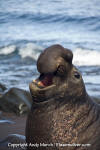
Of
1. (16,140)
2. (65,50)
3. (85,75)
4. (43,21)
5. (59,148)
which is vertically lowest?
(43,21)

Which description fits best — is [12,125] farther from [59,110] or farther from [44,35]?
[44,35]

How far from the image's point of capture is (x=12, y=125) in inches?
251

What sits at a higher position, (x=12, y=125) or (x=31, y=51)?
(x=12, y=125)

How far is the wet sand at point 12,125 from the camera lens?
5.92 metres

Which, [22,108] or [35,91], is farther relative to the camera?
[22,108]

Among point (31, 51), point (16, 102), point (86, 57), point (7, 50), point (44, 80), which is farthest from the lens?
point (7, 50)

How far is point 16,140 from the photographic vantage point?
507 centimetres

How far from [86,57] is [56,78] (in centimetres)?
1242

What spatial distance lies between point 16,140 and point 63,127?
149cm

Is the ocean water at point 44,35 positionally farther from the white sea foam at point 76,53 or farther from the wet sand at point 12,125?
the wet sand at point 12,125

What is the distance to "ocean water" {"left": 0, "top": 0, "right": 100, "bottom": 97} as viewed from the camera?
39.4 ft

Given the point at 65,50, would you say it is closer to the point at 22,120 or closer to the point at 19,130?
the point at 19,130

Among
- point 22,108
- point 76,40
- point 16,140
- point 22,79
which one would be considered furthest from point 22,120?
point 76,40

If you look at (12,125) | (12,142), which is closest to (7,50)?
(12,125)
